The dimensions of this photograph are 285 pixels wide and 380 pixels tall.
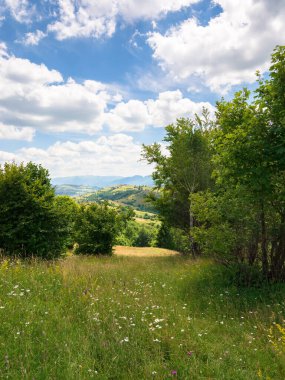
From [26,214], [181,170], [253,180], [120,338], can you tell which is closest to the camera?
[120,338]

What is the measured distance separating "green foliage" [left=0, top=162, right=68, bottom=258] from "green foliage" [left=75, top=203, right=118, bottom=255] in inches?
509

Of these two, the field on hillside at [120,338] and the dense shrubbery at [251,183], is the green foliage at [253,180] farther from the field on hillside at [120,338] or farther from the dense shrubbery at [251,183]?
the field on hillside at [120,338]

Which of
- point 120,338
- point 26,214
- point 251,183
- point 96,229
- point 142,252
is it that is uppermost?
point 251,183

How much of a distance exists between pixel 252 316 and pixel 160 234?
65.0m

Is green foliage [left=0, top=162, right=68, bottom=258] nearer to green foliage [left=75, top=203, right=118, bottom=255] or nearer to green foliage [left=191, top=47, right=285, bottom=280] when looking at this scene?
green foliage [left=191, top=47, right=285, bottom=280]

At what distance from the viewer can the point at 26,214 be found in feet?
60.6

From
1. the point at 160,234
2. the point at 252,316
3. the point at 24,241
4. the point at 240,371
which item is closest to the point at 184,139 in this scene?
the point at 24,241

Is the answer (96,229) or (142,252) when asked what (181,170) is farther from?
(142,252)

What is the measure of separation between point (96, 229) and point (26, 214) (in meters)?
14.6

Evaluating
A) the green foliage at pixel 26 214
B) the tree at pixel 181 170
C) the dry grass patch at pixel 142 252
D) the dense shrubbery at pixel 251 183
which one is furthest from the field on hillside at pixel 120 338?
the dry grass patch at pixel 142 252

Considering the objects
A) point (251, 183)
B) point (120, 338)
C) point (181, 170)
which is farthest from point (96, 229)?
point (120, 338)

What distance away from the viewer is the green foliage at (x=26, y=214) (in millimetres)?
18000

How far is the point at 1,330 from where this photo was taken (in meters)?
5.33

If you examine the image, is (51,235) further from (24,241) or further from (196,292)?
(196,292)
